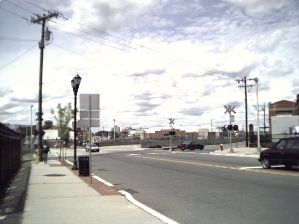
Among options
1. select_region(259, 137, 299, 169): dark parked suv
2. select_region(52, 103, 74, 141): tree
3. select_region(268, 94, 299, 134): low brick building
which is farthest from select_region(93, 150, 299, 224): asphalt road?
select_region(268, 94, 299, 134): low brick building

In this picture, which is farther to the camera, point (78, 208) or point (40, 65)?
point (40, 65)

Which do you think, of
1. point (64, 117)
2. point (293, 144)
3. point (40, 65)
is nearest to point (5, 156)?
point (293, 144)

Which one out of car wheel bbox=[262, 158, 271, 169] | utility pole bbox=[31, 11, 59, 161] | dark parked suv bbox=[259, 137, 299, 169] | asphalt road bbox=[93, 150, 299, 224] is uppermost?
utility pole bbox=[31, 11, 59, 161]

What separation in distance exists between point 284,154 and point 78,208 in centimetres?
1398

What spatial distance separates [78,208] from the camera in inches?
462

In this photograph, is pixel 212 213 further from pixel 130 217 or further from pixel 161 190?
pixel 161 190

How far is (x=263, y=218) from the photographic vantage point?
10141 millimetres

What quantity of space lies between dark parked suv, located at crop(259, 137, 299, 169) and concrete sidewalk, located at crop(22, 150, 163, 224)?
35.3 ft

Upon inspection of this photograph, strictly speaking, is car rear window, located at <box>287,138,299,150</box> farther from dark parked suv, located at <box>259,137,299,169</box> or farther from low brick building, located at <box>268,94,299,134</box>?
low brick building, located at <box>268,94,299,134</box>

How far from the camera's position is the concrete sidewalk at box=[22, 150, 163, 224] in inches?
401

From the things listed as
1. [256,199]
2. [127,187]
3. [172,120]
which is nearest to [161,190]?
[127,187]

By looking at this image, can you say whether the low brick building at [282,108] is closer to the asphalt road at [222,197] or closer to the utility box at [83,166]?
the utility box at [83,166]

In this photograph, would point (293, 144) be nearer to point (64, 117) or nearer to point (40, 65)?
point (40, 65)

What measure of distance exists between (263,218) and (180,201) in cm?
342
